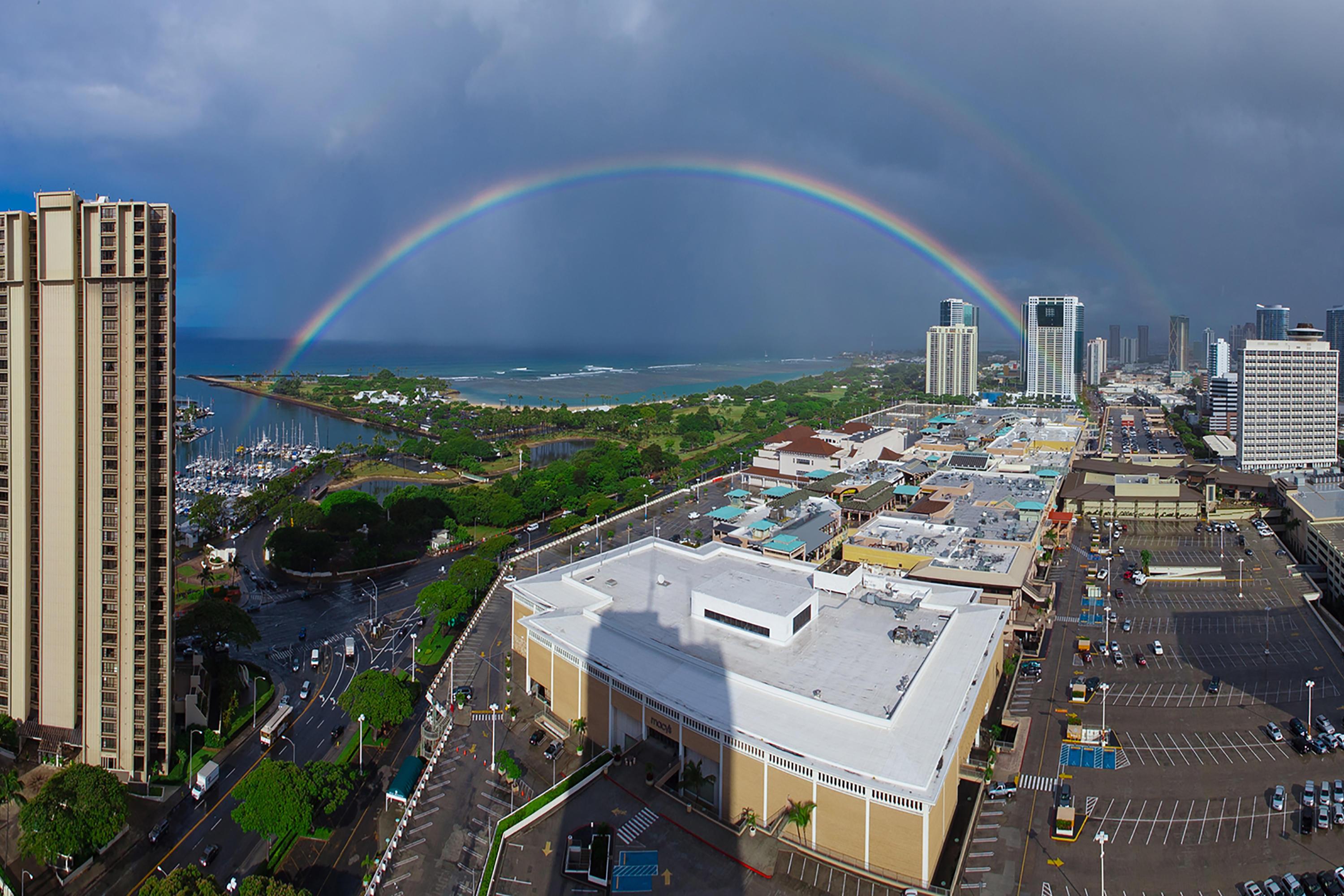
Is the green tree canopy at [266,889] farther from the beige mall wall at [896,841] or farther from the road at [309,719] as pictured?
the beige mall wall at [896,841]

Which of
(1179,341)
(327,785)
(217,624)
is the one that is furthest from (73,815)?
(1179,341)

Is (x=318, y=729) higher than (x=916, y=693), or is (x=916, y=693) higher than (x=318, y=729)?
(x=916, y=693)

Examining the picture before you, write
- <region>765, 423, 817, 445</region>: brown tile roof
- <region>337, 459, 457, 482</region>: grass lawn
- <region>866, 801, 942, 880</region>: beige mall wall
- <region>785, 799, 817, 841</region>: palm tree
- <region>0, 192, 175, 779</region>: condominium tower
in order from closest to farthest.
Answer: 1. <region>866, 801, 942, 880</region>: beige mall wall
2. <region>785, 799, 817, 841</region>: palm tree
3. <region>0, 192, 175, 779</region>: condominium tower
4. <region>765, 423, 817, 445</region>: brown tile roof
5. <region>337, 459, 457, 482</region>: grass lawn

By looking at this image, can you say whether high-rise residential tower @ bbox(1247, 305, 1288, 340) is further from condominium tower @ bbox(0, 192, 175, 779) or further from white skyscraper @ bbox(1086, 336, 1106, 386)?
condominium tower @ bbox(0, 192, 175, 779)

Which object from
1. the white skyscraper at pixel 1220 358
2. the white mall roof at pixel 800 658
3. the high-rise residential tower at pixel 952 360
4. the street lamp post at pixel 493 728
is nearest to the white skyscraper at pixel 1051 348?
the high-rise residential tower at pixel 952 360

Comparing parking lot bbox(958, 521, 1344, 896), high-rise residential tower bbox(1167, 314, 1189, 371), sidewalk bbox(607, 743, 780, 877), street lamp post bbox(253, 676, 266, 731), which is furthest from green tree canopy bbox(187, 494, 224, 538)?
high-rise residential tower bbox(1167, 314, 1189, 371)

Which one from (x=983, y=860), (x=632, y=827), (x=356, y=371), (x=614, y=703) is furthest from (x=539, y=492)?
(x=356, y=371)

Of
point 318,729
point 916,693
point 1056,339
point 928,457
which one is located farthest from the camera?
point 1056,339

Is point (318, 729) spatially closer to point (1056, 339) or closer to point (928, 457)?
point (928, 457)
